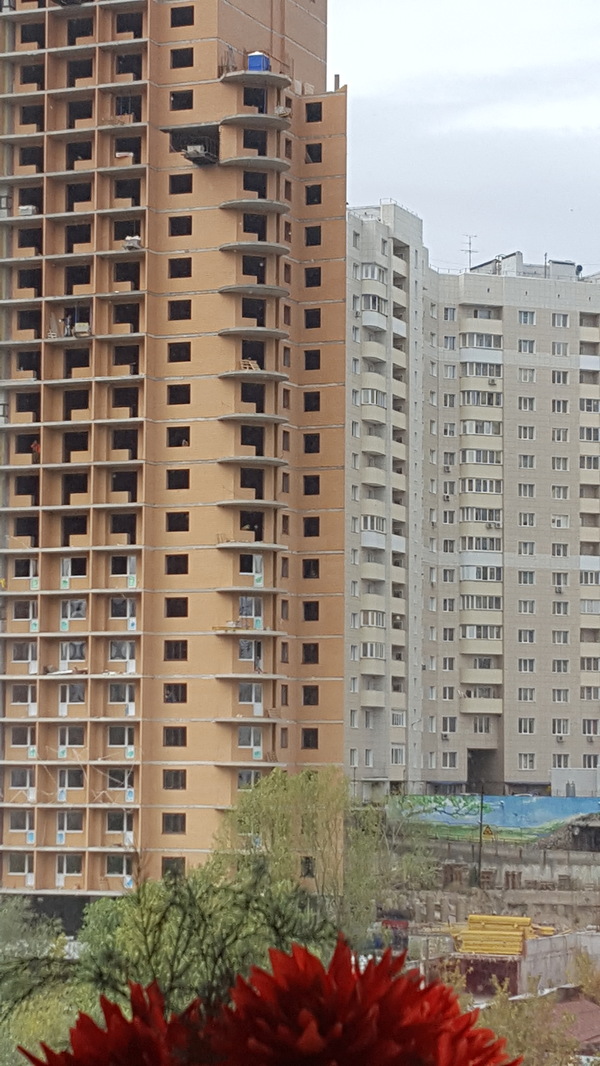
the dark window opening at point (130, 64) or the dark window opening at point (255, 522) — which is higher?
the dark window opening at point (130, 64)

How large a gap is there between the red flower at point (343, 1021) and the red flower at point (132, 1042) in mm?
17

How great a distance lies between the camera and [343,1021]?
3.15 feet

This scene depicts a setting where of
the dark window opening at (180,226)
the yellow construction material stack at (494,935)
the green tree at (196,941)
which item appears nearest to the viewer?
the green tree at (196,941)

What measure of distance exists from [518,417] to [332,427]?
5.91 meters

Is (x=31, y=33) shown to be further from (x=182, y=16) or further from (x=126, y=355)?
(x=126, y=355)

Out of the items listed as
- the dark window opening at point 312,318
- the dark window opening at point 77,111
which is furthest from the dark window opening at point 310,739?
the dark window opening at point 77,111

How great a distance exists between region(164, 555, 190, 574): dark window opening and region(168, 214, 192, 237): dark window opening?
2.23m

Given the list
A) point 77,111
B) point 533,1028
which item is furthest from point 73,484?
point 533,1028

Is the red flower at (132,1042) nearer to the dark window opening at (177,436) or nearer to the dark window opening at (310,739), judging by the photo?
the dark window opening at (177,436)

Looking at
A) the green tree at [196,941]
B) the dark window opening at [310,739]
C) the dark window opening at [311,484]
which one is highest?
the dark window opening at [311,484]

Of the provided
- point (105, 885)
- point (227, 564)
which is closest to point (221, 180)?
point (227, 564)

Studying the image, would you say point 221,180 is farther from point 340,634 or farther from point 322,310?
point 340,634

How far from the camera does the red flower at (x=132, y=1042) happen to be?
3.12 ft

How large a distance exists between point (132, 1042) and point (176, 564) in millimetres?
11015
